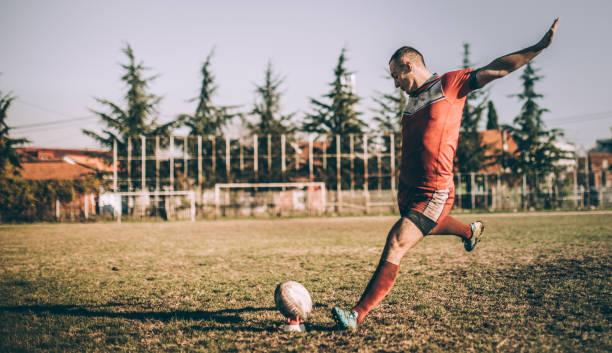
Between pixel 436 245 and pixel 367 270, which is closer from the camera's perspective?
pixel 367 270

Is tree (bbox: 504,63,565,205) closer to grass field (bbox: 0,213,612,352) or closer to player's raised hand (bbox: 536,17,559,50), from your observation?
grass field (bbox: 0,213,612,352)

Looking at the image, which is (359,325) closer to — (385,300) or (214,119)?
(385,300)

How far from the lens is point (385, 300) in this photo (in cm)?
480

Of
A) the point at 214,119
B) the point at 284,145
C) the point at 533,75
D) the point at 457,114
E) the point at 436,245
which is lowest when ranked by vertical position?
the point at 436,245

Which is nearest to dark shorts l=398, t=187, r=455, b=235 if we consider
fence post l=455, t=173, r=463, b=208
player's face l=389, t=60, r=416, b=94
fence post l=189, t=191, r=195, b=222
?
player's face l=389, t=60, r=416, b=94

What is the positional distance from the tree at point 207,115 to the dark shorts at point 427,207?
107ft

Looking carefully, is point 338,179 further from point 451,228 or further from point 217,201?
point 451,228

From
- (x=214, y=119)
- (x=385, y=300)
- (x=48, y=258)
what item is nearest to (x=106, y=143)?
(x=214, y=119)

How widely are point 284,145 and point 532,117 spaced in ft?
77.0

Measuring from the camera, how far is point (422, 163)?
3594mm

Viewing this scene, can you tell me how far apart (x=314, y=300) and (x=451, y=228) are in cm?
174

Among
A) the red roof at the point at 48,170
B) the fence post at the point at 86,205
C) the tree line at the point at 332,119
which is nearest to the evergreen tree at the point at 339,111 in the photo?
the tree line at the point at 332,119

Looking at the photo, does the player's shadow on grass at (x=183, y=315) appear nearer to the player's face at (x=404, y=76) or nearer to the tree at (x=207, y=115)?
the player's face at (x=404, y=76)

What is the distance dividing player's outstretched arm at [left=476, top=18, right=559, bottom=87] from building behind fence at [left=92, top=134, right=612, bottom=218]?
24487mm
